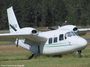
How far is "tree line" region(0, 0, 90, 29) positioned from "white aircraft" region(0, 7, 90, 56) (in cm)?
7818

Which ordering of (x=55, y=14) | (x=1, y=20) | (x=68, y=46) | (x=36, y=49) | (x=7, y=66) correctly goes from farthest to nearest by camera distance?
(x=55, y=14) → (x=1, y=20) → (x=36, y=49) → (x=68, y=46) → (x=7, y=66)

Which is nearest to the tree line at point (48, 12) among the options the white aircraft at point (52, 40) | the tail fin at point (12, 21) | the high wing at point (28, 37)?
the tail fin at point (12, 21)

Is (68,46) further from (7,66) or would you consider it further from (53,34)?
(7,66)

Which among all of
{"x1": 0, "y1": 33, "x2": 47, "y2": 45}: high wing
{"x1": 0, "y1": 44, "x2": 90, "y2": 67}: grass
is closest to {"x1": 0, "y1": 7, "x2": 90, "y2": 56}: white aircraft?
{"x1": 0, "y1": 33, "x2": 47, "y2": 45}: high wing

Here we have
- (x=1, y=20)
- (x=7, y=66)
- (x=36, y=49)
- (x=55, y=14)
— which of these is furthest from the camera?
(x=55, y=14)

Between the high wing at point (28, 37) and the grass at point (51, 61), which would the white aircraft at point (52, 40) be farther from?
the grass at point (51, 61)

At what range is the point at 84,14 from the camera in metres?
121

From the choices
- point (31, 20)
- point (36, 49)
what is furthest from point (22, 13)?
point (36, 49)

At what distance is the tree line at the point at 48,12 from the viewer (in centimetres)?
11800

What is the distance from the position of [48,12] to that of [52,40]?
90402 millimetres

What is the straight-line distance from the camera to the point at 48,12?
410 ft

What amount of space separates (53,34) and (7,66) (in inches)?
443

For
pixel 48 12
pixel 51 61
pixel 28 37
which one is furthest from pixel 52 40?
pixel 48 12

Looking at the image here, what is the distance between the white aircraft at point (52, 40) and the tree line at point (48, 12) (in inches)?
3078
